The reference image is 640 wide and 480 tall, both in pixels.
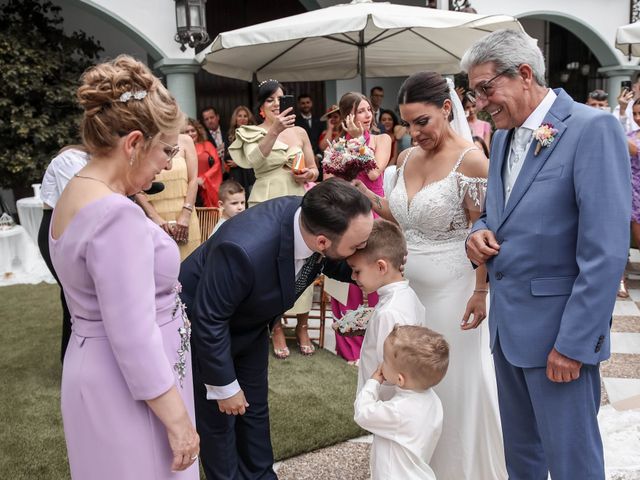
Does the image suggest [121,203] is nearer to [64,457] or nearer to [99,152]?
[99,152]

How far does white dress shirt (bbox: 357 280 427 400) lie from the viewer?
2.67 m

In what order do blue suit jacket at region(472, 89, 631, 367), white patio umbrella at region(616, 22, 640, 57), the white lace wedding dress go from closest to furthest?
1. blue suit jacket at region(472, 89, 631, 367)
2. the white lace wedding dress
3. white patio umbrella at region(616, 22, 640, 57)

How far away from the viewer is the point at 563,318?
1.97 m

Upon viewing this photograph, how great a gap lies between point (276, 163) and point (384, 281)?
2.52m

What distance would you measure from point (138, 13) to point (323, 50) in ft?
13.0

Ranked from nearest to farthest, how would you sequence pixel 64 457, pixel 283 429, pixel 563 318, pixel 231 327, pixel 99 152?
pixel 99 152 < pixel 563 318 < pixel 231 327 < pixel 64 457 < pixel 283 429

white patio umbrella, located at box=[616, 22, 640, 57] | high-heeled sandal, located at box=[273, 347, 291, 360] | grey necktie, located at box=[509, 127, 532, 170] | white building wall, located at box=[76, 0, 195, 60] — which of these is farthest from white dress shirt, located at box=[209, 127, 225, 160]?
grey necktie, located at box=[509, 127, 532, 170]

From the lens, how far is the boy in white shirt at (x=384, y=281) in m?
2.66

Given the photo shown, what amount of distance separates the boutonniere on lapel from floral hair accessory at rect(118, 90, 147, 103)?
1.26 metres

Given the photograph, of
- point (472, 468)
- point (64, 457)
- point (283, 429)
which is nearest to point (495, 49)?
point (472, 468)

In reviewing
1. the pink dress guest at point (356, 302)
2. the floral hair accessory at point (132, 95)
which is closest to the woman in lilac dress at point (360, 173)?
the pink dress guest at point (356, 302)

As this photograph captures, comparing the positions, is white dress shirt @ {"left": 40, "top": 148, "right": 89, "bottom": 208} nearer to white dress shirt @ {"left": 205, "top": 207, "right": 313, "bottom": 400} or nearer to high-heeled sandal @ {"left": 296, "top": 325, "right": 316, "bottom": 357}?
white dress shirt @ {"left": 205, "top": 207, "right": 313, "bottom": 400}

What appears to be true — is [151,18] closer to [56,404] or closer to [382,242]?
[56,404]

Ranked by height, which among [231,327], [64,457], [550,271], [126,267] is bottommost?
[64,457]
